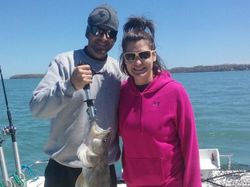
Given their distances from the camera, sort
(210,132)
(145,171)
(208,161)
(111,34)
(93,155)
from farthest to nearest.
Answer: (210,132), (208,161), (111,34), (145,171), (93,155)

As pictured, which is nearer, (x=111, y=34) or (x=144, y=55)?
(x=144, y=55)

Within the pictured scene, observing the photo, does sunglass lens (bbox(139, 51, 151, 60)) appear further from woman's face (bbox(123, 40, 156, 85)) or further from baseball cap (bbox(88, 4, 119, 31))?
baseball cap (bbox(88, 4, 119, 31))

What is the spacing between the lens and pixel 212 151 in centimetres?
700

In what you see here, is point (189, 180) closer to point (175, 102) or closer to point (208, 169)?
point (175, 102)

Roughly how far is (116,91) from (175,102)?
0.63 meters

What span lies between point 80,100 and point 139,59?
2.05ft

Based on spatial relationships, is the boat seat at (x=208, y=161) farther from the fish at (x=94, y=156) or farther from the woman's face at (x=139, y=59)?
the fish at (x=94, y=156)

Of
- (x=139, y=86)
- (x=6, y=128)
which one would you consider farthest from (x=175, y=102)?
(x=6, y=128)

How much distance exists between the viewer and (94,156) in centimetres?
307

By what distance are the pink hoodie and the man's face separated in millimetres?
474

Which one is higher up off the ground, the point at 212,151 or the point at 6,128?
the point at 6,128

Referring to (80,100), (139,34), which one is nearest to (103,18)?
(139,34)

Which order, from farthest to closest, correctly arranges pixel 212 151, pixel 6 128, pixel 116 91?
pixel 212 151 → pixel 6 128 → pixel 116 91

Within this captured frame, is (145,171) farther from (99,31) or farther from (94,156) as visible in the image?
(99,31)
